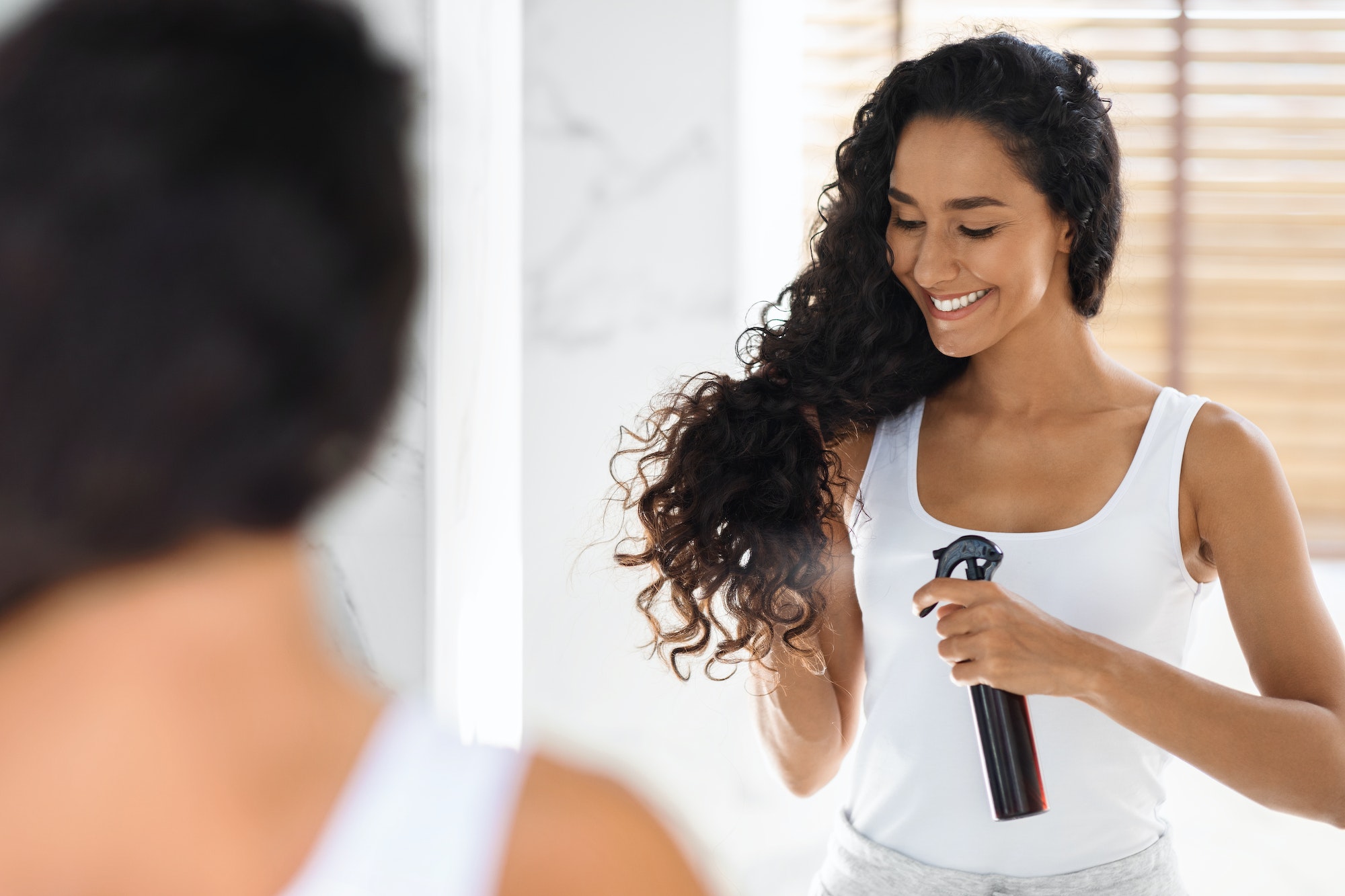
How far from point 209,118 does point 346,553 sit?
1.79 feet

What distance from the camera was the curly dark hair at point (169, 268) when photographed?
187 mm

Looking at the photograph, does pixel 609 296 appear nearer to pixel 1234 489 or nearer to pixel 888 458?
pixel 888 458

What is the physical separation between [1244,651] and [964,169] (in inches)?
15.6

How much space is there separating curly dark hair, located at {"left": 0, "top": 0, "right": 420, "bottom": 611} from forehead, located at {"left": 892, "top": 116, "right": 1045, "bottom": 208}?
2.03ft

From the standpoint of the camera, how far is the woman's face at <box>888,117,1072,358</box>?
758mm

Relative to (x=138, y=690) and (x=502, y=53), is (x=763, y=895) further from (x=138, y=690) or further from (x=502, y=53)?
(x=138, y=690)

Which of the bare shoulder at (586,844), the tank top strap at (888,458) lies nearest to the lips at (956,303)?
the tank top strap at (888,458)

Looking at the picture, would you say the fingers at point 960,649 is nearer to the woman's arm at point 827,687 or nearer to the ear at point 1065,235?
the woman's arm at point 827,687

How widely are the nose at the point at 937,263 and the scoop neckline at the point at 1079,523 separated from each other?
0.14 metres

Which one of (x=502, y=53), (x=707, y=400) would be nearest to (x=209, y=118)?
(x=707, y=400)

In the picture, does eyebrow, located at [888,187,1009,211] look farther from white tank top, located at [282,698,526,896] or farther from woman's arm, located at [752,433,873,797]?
white tank top, located at [282,698,526,896]

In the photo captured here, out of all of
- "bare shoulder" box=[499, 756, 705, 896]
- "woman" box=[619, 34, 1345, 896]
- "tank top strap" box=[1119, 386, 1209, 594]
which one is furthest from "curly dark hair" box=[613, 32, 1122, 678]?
"bare shoulder" box=[499, 756, 705, 896]

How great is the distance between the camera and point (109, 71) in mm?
190

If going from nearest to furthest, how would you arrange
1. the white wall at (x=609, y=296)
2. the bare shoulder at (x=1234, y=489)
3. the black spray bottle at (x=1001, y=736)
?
1. the black spray bottle at (x=1001, y=736)
2. the bare shoulder at (x=1234, y=489)
3. the white wall at (x=609, y=296)
